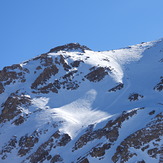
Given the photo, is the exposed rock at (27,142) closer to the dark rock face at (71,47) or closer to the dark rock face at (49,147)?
the dark rock face at (49,147)

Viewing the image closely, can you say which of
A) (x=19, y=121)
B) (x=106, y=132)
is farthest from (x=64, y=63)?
(x=106, y=132)

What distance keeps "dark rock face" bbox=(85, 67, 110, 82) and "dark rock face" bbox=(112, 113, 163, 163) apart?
28711 millimetres

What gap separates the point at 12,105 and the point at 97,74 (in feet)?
69.7

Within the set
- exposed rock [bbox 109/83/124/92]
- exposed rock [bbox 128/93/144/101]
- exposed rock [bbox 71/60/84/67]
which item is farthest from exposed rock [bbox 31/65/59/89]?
exposed rock [bbox 128/93/144/101]

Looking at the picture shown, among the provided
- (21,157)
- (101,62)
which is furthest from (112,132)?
(101,62)

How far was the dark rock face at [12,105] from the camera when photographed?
156 feet

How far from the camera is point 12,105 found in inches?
1943

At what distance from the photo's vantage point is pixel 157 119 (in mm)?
31859

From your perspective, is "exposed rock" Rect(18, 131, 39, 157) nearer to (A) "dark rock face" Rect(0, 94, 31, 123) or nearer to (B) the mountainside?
(B) the mountainside

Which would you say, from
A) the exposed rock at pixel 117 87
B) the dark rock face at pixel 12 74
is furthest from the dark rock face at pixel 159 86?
the dark rock face at pixel 12 74

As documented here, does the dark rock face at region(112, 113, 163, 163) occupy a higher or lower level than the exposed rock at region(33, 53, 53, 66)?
lower

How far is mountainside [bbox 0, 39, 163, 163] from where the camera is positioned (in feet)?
101

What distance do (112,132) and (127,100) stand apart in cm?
1493

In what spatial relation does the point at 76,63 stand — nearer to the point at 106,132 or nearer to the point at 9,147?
the point at 9,147
